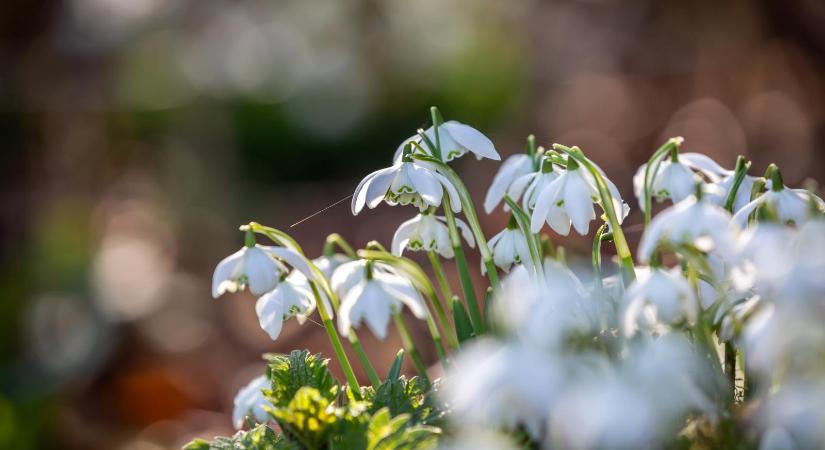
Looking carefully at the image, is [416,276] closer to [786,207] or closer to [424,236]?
[424,236]

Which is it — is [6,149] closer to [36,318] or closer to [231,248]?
[231,248]

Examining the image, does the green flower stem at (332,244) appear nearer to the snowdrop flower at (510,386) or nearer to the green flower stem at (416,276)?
the green flower stem at (416,276)

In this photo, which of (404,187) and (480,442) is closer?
(480,442)

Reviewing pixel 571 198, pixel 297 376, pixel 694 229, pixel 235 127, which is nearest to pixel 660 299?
pixel 694 229

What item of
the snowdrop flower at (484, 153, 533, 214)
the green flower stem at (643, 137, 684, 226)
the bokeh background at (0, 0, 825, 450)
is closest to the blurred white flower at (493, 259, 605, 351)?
the green flower stem at (643, 137, 684, 226)

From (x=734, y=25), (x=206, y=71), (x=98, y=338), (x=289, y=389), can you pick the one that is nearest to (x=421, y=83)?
(x=206, y=71)
